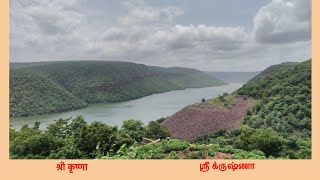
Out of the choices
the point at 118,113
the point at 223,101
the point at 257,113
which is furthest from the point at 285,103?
the point at 118,113

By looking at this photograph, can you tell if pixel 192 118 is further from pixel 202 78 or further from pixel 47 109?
pixel 202 78

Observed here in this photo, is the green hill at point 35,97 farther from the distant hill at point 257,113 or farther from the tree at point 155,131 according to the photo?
the tree at point 155,131

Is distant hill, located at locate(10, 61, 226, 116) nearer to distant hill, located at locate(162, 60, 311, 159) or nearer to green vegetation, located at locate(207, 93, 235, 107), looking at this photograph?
green vegetation, located at locate(207, 93, 235, 107)

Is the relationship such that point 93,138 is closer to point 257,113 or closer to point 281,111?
point 281,111

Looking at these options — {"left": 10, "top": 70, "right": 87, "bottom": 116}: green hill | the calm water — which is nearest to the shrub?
the calm water

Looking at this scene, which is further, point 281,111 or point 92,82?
point 92,82

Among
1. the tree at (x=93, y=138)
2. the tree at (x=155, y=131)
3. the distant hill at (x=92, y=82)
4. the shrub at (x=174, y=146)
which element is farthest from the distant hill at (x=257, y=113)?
the distant hill at (x=92, y=82)
